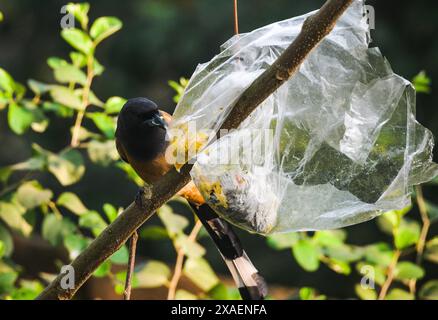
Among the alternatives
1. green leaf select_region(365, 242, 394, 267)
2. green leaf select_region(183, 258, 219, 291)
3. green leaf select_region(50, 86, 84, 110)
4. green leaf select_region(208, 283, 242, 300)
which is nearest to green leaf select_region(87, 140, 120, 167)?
green leaf select_region(50, 86, 84, 110)

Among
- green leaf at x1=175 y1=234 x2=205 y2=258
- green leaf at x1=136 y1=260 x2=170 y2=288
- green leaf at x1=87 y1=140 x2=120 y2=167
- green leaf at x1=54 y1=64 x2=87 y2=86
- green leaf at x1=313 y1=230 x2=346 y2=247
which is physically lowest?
green leaf at x1=313 y1=230 x2=346 y2=247

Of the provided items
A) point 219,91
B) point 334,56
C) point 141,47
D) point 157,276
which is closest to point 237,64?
point 219,91

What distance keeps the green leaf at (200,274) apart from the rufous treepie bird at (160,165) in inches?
5.5

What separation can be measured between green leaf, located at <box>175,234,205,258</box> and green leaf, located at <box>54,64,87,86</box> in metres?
0.57

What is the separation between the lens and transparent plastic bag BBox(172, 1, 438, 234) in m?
1.54

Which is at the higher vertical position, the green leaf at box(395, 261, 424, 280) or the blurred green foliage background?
the green leaf at box(395, 261, 424, 280)

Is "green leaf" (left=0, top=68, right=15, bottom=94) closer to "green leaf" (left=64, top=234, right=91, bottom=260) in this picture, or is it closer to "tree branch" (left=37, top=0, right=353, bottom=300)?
"green leaf" (left=64, top=234, right=91, bottom=260)

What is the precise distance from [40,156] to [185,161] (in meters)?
0.81

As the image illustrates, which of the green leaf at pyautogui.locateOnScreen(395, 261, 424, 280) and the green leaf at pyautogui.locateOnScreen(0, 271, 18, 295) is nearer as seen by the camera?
the green leaf at pyautogui.locateOnScreen(0, 271, 18, 295)

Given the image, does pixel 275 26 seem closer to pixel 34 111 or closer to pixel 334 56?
pixel 334 56

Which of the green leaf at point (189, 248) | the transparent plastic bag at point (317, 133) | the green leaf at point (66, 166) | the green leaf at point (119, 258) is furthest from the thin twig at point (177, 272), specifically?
the transparent plastic bag at point (317, 133)

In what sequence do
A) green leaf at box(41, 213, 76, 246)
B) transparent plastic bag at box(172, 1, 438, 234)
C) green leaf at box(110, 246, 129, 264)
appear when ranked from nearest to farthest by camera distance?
transparent plastic bag at box(172, 1, 438, 234) < green leaf at box(110, 246, 129, 264) < green leaf at box(41, 213, 76, 246)

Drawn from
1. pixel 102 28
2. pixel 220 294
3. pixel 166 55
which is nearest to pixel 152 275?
pixel 220 294

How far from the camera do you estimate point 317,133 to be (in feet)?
5.20
